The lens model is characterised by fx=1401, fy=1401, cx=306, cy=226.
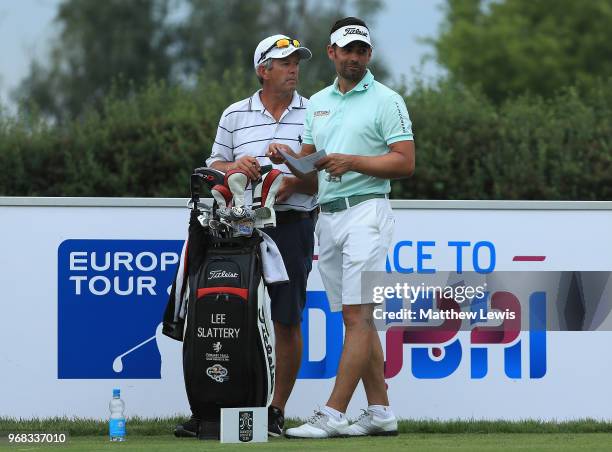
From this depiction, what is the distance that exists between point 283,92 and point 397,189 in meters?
3.57

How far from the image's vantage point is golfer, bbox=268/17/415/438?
6.95 meters

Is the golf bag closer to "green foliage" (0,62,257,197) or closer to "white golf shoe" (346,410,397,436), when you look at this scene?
"white golf shoe" (346,410,397,436)

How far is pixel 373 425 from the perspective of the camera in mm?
7199

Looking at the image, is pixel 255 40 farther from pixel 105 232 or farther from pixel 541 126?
pixel 105 232

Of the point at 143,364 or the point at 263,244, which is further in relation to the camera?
the point at 143,364

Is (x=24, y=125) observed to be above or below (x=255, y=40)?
below

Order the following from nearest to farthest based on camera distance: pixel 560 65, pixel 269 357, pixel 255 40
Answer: pixel 269 357 < pixel 560 65 < pixel 255 40

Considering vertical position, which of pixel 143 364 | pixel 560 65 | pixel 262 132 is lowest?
pixel 143 364

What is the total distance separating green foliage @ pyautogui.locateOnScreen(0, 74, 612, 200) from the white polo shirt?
330cm

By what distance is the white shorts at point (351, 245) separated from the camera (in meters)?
6.97

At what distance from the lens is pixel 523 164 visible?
35.7 feet

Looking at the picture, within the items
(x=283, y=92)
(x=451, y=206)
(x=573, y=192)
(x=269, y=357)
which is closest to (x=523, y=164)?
(x=573, y=192)

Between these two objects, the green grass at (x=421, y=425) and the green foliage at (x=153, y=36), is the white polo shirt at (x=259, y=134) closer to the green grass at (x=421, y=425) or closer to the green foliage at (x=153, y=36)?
the green grass at (x=421, y=425)

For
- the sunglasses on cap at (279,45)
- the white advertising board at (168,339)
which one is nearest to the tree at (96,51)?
the white advertising board at (168,339)
